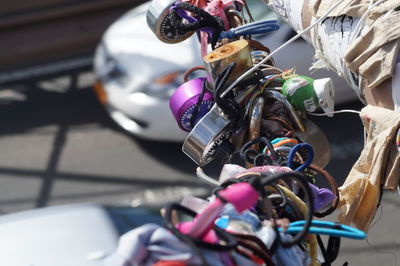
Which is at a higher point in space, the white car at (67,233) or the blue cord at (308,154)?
the blue cord at (308,154)

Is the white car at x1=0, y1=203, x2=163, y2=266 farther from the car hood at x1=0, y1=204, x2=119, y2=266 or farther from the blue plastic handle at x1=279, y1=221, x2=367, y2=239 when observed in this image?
the blue plastic handle at x1=279, y1=221, x2=367, y2=239

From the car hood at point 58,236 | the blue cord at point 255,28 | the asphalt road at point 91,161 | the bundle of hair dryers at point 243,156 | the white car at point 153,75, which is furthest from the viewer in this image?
the white car at point 153,75

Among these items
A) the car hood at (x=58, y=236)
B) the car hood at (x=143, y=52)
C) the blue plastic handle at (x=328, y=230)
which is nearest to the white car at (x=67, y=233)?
the car hood at (x=58, y=236)

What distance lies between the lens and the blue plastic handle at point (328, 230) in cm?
128

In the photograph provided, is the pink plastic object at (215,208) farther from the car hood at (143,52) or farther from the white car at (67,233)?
the car hood at (143,52)

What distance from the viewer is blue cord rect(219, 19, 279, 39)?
174 centimetres

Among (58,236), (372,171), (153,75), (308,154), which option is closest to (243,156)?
(308,154)

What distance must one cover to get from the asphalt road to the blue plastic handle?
10.8 feet

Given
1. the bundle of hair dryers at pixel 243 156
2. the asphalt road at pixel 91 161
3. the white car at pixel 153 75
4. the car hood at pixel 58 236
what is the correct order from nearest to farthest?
the bundle of hair dryers at pixel 243 156 < the car hood at pixel 58 236 < the asphalt road at pixel 91 161 < the white car at pixel 153 75

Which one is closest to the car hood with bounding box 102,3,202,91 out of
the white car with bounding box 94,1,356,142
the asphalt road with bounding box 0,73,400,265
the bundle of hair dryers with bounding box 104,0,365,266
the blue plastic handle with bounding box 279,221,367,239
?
the white car with bounding box 94,1,356,142

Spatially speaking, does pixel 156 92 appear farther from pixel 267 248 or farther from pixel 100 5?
pixel 267 248

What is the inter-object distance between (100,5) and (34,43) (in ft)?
2.82

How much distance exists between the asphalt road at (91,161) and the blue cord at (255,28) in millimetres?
2974

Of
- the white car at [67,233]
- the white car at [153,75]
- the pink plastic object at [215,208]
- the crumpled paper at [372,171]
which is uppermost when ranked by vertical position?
the pink plastic object at [215,208]
